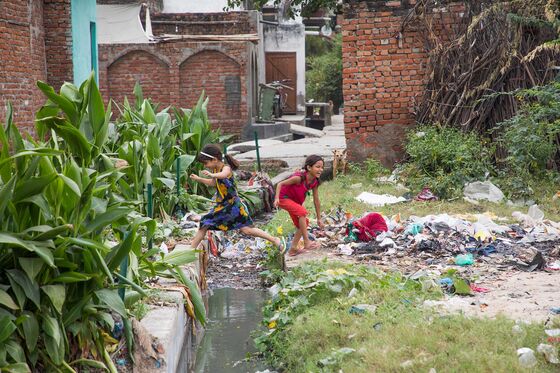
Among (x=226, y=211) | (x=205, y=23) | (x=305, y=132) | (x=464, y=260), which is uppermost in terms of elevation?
(x=205, y=23)

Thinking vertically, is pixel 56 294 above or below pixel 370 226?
above

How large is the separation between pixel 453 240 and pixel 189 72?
1598 cm

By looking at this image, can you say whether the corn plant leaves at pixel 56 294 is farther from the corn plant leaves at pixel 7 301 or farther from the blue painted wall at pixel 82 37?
the blue painted wall at pixel 82 37

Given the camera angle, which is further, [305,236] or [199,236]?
[305,236]

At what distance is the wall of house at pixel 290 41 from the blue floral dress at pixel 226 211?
80.0 feet

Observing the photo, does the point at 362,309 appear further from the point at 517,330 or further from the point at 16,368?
the point at 16,368

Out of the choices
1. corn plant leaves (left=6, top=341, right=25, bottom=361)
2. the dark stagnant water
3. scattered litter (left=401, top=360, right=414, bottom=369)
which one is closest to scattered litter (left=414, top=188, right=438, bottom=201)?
the dark stagnant water

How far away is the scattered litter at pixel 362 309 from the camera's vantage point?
5676 millimetres

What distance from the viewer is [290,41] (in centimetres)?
3222

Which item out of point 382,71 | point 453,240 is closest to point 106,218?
point 453,240

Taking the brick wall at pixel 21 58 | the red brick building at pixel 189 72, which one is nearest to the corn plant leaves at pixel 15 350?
the brick wall at pixel 21 58

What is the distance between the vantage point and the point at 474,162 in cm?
1102

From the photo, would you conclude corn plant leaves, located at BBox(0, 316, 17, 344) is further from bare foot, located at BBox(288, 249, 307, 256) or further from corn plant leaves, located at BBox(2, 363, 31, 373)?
bare foot, located at BBox(288, 249, 307, 256)

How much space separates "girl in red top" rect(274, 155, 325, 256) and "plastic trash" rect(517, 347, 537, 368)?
372cm
